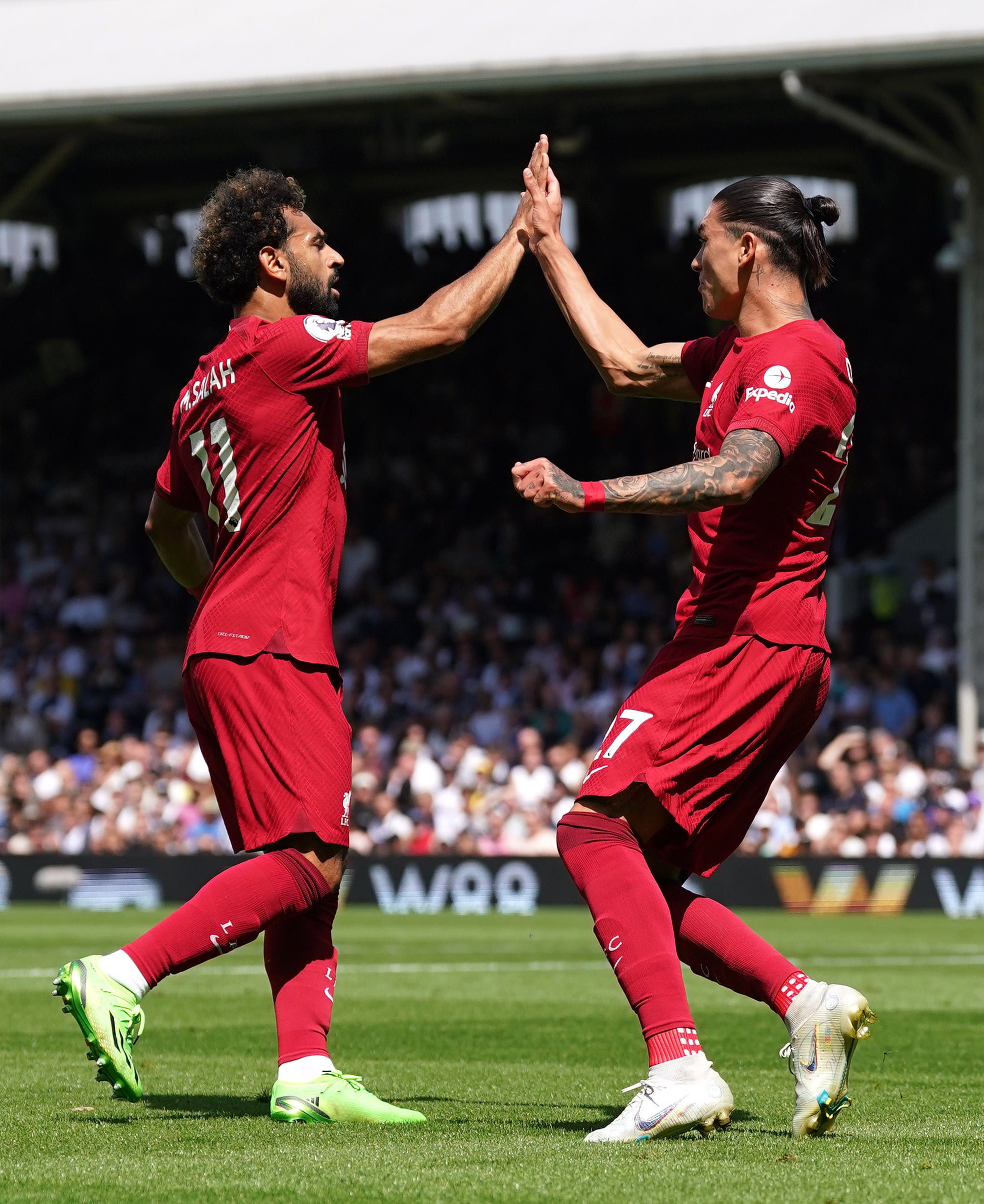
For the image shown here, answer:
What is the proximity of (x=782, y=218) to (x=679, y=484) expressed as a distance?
97 cm

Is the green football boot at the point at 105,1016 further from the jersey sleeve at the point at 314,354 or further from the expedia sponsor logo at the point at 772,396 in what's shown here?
the expedia sponsor logo at the point at 772,396

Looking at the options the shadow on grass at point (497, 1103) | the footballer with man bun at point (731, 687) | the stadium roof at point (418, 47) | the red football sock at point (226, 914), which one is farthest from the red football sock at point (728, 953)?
the stadium roof at point (418, 47)

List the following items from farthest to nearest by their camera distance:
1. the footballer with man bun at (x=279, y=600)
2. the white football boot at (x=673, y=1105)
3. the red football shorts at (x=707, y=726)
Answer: the footballer with man bun at (x=279, y=600) → the red football shorts at (x=707, y=726) → the white football boot at (x=673, y=1105)

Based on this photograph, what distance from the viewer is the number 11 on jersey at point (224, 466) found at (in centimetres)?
529

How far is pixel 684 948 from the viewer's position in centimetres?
518

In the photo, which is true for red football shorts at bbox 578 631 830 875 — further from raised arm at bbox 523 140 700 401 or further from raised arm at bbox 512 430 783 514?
raised arm at bbox 523 140 700 401

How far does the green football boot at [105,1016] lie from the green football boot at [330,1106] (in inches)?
16.9

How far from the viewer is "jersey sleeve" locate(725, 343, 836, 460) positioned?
4762 millimetres

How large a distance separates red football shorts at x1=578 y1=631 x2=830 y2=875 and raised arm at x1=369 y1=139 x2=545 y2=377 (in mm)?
1024

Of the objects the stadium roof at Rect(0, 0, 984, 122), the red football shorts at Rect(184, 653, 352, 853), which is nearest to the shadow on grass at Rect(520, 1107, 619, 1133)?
the red football shorts at Rect(184, 653, 352, 853)

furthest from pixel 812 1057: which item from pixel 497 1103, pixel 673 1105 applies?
pixel 497 1103

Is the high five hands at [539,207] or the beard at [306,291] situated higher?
the high five hands at [539,207]

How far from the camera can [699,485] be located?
15.1 ft

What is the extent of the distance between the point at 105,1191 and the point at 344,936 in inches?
427
